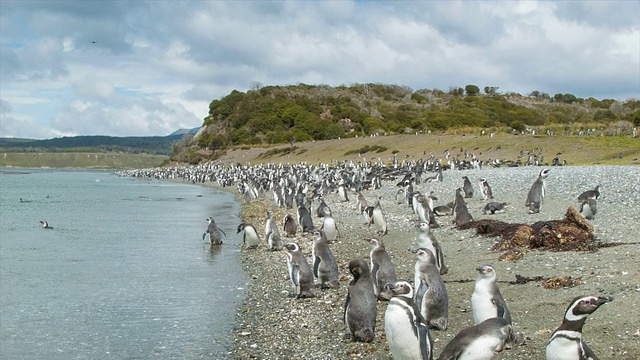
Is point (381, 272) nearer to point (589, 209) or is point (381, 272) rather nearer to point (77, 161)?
point (589, 209)

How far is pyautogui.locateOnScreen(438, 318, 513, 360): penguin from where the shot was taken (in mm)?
5965

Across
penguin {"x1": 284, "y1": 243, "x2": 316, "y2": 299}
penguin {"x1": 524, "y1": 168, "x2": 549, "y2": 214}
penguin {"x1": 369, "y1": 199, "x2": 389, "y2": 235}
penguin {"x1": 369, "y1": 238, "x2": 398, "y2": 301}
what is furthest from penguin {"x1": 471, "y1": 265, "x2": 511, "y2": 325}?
penguin {"x1": 524, "y1": 168, "x2": 549, "y2": 214}

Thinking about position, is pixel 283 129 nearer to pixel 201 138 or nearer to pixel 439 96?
pixel 201 138

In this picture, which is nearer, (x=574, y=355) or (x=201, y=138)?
(x=574, y=355)

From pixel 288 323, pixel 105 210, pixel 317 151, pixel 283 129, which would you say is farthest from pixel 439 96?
pixel 288 323

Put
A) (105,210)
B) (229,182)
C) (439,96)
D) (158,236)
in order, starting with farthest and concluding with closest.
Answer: (439,96), (229,182), (105,210), (158,236)

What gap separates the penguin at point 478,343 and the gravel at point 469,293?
0.77 meters

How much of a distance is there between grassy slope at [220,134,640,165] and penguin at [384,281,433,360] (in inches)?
1184

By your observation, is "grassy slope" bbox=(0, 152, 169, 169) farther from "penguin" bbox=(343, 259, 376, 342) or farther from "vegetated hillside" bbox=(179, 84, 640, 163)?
"penguin" bbox=(343, 259, 376, 342)

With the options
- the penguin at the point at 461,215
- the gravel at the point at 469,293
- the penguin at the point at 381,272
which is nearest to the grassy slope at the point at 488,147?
the penguin at the point at 461,215

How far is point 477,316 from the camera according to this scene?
7.49 meters

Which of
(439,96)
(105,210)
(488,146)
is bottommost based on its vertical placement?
(105,210)

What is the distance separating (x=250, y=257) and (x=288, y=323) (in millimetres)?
6888

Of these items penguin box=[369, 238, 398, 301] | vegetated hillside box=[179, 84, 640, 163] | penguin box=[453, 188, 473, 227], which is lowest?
penguin box=[369, 238, 398, 301]
